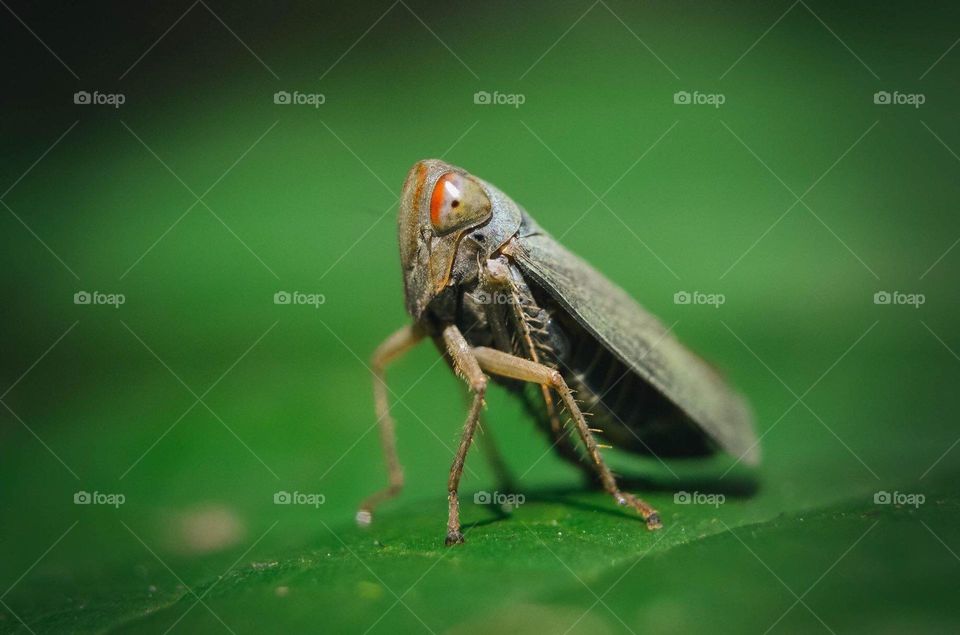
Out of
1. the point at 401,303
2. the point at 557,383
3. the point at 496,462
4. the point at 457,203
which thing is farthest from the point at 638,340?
the point at 401,303

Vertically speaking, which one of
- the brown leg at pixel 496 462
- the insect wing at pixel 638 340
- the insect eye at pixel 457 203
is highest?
the insect eye at pixel 457 203

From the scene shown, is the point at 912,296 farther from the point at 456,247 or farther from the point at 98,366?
the point at 98,366

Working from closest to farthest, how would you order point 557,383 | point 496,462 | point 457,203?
point 557,383
point 457,203
point 496,462

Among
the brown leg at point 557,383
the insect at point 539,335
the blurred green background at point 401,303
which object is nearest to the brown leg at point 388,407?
the insect at point 539,335

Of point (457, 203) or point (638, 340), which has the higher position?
point (457, 203)

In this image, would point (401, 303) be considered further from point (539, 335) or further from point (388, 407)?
point (539, 335)

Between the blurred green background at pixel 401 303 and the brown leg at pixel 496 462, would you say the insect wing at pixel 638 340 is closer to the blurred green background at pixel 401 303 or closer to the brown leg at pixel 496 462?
the blurred green background at pixel 401 303
